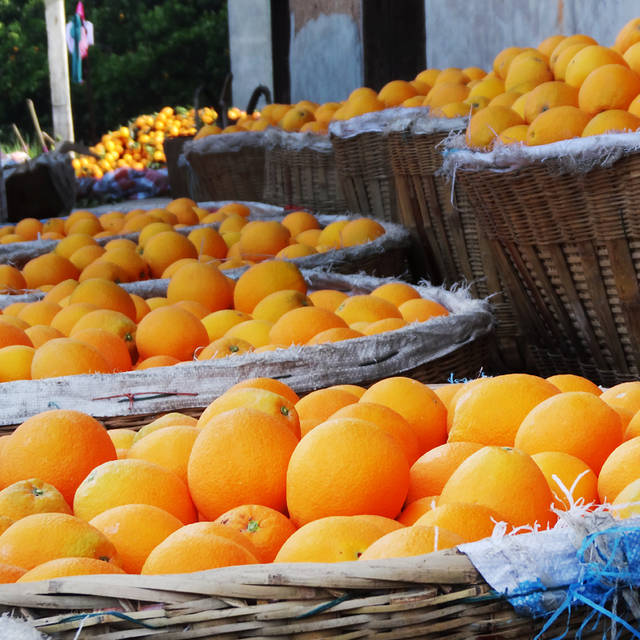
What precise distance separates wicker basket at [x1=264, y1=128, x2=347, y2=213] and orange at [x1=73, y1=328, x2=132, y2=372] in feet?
6.81

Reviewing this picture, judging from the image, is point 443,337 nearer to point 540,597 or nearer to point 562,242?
point 562,242

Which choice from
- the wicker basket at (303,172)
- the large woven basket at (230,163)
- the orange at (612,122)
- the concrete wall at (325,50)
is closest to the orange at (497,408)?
the orange at (612,122)

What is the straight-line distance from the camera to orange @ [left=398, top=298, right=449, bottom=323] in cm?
214

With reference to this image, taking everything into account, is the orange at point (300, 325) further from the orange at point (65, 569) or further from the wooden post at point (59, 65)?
the wooden post at point (59, 65)

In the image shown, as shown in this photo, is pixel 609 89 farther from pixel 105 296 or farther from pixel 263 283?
pixel 105 296

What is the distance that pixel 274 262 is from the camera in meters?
2.44

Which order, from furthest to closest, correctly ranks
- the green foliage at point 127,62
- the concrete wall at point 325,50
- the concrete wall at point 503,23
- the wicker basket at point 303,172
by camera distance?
the green foliage at point 127,62
the concrete wall at point 325,50
the wicker basket at point 303,172
the concrete wall at point 503,23

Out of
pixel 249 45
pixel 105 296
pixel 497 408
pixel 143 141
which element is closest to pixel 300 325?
pixel 105 296

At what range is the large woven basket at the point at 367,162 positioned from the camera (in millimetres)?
3238

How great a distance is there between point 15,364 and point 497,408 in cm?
103

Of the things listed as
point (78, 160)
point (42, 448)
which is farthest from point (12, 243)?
point (78, 160)

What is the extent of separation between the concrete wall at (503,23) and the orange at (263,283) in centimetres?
180

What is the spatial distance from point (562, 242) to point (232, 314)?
2.57ft

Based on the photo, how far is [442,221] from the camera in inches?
118
